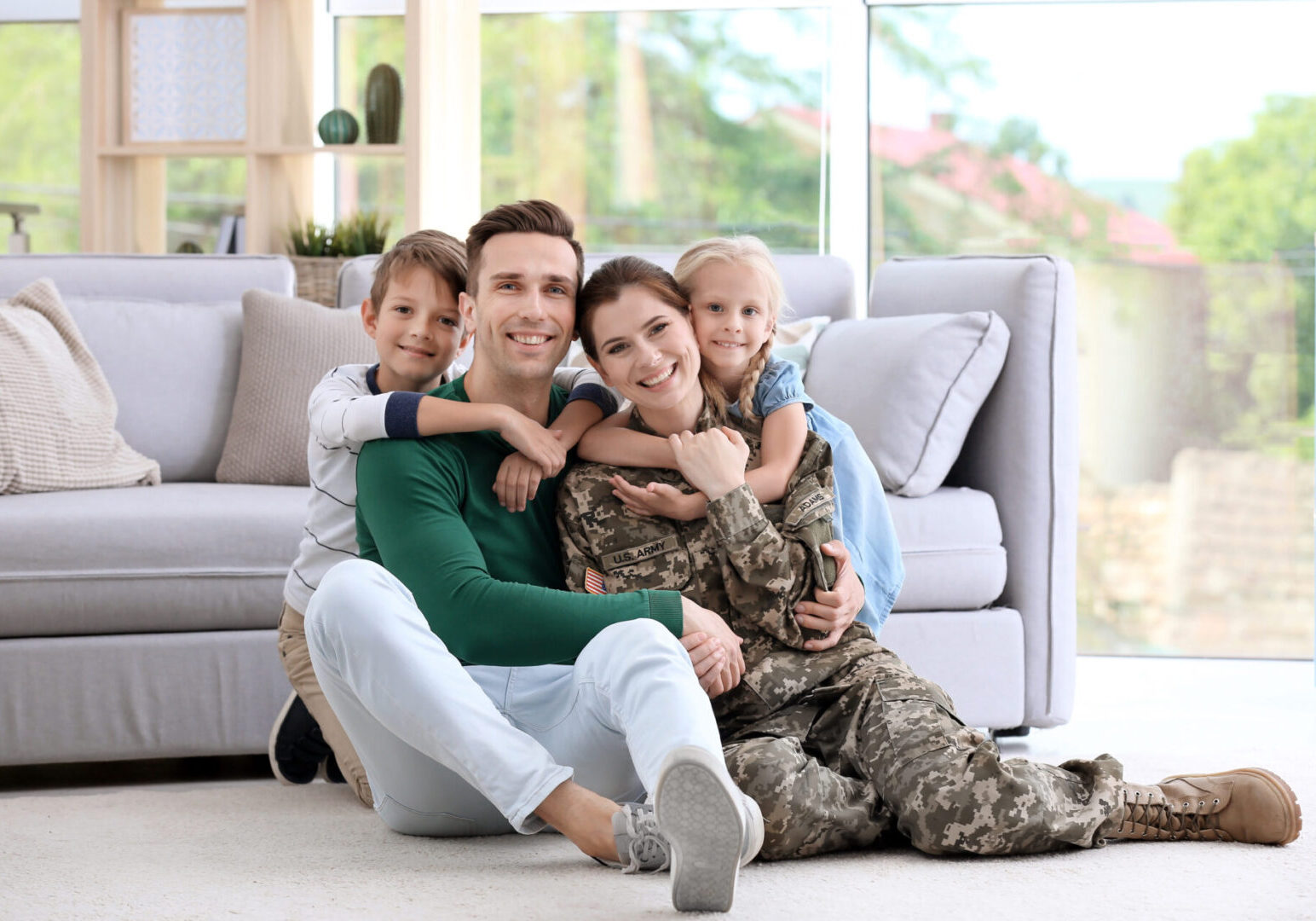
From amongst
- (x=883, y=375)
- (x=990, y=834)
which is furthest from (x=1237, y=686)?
(x=990, y=834)

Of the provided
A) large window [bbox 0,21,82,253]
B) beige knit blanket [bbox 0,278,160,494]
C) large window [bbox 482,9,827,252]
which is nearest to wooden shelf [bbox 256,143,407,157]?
large window [bbox 482,9,827,252]

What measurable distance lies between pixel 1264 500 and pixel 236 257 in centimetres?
308

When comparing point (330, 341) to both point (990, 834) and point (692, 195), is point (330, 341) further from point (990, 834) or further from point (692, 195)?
point (692, 195)

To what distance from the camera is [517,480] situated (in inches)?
63.0

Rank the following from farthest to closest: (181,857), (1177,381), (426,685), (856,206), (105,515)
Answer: (856,206) < (1177,381) < (105,515) < (181,857) < (426,685)

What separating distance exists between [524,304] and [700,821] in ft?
2.31

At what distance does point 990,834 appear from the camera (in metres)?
1.50

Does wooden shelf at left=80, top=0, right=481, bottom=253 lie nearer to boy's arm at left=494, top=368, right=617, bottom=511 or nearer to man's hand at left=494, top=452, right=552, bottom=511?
boy's arm at left=494, top=368, right=617, bottom=511

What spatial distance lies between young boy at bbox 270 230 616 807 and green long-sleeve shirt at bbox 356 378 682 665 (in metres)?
0.14

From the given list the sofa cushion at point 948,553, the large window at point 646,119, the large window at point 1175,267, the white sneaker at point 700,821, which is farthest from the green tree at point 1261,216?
the white sneaker at point 700,821

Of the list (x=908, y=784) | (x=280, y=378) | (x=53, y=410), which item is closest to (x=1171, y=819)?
(x=908, y=784)

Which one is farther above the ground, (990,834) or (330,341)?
(330,341)

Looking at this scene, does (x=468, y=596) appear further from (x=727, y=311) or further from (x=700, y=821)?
(x=727, y=311)

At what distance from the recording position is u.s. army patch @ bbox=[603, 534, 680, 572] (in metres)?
1.65
